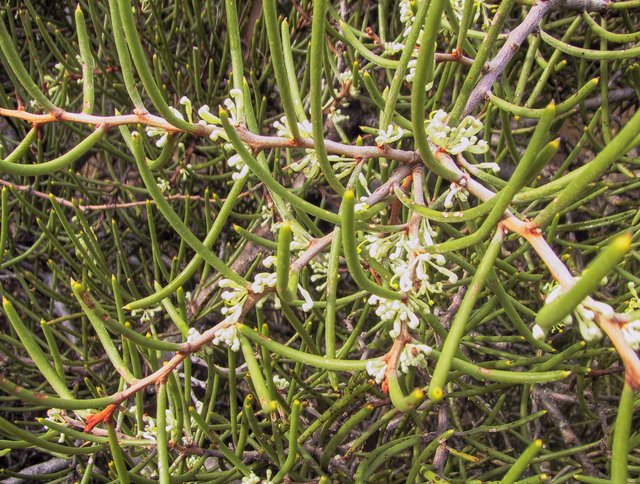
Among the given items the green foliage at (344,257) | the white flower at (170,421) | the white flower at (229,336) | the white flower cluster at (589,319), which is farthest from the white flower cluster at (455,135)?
the white flower at (170,421)

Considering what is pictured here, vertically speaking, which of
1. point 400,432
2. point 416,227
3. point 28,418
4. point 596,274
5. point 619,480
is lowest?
point 28,418

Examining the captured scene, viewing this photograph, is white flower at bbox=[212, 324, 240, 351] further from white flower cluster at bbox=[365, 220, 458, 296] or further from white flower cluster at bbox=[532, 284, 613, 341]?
white flower cluster at bbox=[532, 284, 613, 341]

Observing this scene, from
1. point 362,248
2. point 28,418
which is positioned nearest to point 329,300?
point 362,248

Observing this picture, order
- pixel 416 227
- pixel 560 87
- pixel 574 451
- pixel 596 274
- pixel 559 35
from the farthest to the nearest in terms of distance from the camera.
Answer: pixel 560 87
pixel 559 35
pixel 574 451
pixel 416 227
pixel 596 274

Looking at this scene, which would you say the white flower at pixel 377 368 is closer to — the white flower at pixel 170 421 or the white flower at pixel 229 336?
the white flower at pixel 229 336

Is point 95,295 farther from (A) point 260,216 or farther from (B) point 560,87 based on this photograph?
(B) point 560,87

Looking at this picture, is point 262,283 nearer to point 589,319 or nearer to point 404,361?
point 404,361
